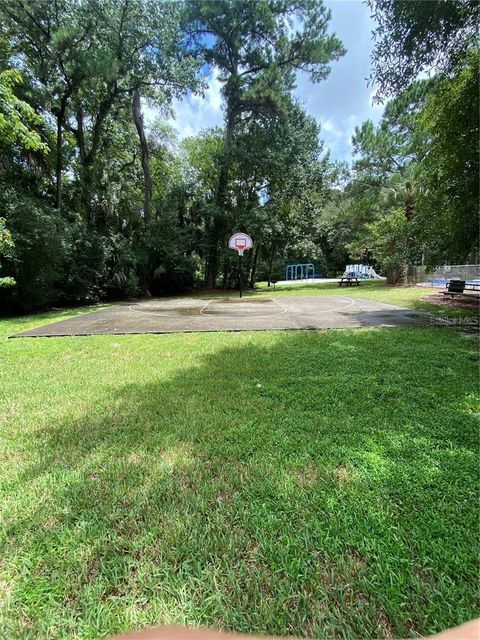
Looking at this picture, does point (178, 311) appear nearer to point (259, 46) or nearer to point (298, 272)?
point (259, 46)

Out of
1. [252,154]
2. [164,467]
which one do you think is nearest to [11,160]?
[252,154]

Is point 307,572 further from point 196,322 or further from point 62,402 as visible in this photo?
point 196,322

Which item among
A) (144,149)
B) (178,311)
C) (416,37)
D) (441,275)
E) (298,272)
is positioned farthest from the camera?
(298,272)

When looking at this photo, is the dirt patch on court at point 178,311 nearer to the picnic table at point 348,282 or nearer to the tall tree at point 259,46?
the tall tree at point 259,46

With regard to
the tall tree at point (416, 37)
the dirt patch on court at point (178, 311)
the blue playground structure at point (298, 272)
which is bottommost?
the dirt patch on court at point (178, 311)

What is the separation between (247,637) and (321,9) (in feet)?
73.8

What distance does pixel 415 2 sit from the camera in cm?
472

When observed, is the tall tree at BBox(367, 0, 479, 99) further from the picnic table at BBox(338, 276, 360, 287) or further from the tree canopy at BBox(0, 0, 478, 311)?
the picnic table at BBox(338, 276, 360, 287)

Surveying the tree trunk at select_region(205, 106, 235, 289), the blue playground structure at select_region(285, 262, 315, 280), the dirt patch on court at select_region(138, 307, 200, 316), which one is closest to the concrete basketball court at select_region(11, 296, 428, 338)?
the dirt patch on court at select_region(138, 307, 200, 316)

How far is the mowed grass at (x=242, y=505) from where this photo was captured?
118 cm

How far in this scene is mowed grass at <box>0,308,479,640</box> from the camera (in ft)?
3.88

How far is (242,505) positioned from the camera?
167 centimetres

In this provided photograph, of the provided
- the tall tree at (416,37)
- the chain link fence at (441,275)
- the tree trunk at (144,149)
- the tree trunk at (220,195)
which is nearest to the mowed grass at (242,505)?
the tall tree at (416,37)

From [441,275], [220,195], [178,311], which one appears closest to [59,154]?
[178,311]
